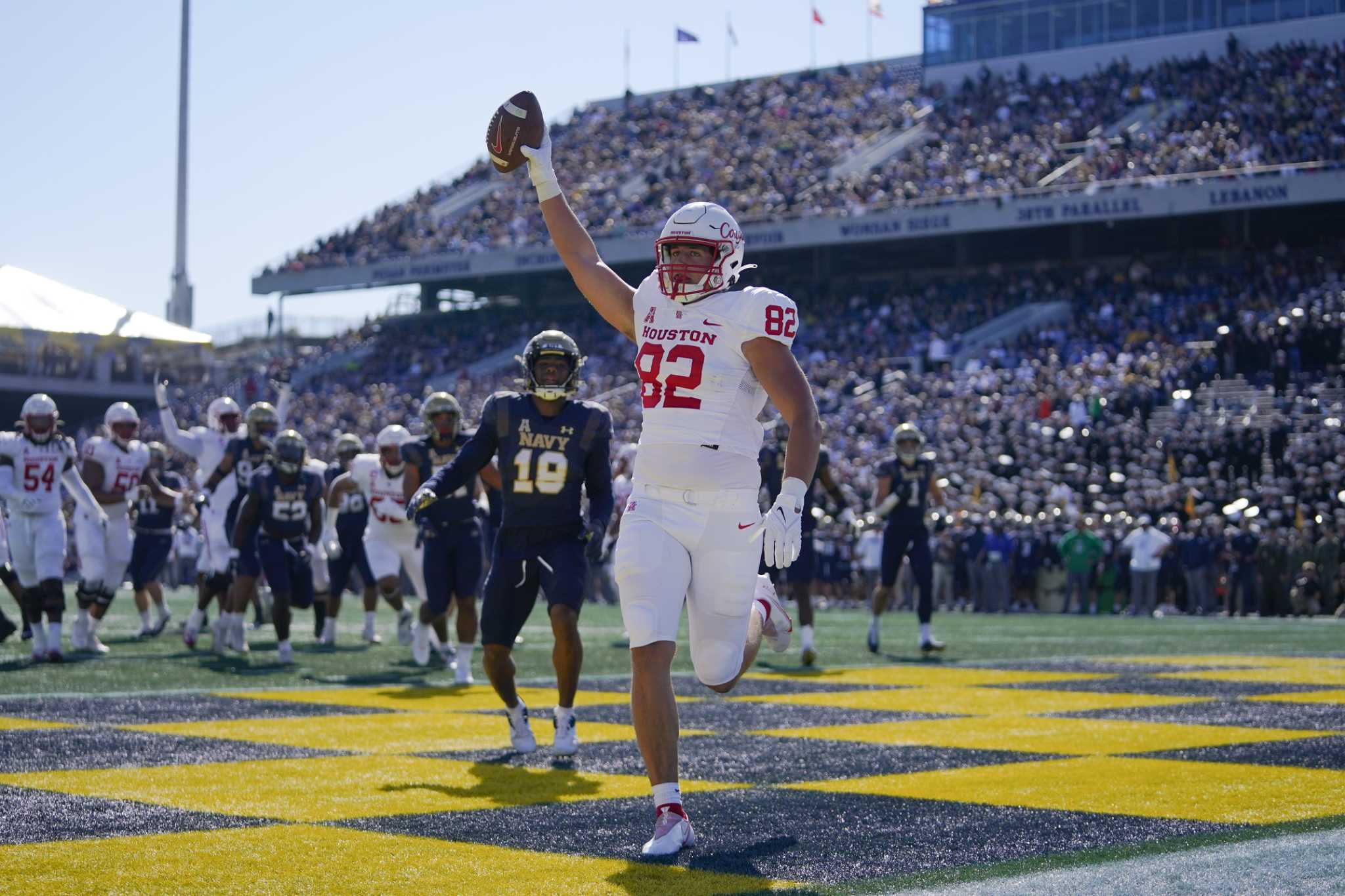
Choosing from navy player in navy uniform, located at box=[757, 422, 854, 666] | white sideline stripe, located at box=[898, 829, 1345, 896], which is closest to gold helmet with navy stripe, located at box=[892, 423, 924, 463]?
navy player in navy uniform, located at box=[757, 422, 854, 666]

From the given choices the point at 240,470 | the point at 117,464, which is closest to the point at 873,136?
the point at 240,470

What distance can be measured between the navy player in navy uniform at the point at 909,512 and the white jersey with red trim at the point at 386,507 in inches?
154

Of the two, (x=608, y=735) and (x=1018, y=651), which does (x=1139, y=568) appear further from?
→ (x=608, y=735)

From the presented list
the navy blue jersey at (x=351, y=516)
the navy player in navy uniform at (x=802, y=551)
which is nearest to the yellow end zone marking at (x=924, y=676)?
the navy player in navy uniform at (x=802, y=551)

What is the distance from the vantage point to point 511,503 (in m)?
7.57

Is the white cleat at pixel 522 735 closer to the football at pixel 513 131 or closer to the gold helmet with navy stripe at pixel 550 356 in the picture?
the gold helmet with navy stripe at pixel 550 356

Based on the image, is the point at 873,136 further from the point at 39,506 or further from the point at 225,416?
the point at 39,506

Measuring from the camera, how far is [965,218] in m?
37.4

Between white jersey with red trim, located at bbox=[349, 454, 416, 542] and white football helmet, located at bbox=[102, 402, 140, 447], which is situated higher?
white football helmet, located at bbox=[102, 402, 140, 447]

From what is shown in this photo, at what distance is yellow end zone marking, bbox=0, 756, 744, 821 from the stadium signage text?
22.6 metres

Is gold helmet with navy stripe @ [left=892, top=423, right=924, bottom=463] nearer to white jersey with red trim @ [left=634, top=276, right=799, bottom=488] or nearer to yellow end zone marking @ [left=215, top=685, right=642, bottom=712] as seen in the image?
yellow end zone marking @ [left=215, top=685, right=642, bottom=712]

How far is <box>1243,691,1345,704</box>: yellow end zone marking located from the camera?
32.7 ft

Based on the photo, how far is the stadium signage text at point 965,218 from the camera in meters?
34.0

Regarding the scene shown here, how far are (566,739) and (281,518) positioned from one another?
5.88 m
